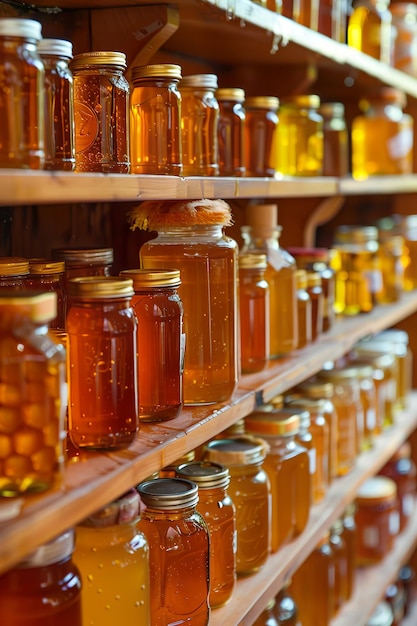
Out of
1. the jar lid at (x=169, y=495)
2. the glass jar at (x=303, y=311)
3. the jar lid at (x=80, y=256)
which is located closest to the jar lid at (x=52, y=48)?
the jar lid at (x=80, y=256)

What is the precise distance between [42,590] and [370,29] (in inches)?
73.8

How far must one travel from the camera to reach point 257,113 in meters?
1.71

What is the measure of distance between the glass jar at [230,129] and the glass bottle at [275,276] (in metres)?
0.24

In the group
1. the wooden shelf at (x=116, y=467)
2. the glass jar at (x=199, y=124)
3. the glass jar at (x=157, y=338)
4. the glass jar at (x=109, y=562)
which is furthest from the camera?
the glass jar at (x=199, y=124)

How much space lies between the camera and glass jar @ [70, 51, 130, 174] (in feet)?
3.65

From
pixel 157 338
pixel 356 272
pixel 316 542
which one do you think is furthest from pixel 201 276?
pixel 356 272

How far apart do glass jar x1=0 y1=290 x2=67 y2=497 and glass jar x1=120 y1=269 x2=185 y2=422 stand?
10.7 inches

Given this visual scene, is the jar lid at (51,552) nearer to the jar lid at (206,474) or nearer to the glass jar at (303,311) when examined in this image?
the jar lid at (206,474)

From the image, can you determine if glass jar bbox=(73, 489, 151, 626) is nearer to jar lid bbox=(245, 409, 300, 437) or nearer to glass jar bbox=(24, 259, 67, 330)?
glass jar bbox=(24, 259, 67, 330)

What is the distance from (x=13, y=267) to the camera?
109 cm

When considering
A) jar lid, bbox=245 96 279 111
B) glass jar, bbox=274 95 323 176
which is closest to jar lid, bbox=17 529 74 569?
jar lid, bbox=245 96 279 111

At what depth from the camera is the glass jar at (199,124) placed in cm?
139

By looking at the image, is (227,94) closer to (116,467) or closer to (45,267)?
(45,267)

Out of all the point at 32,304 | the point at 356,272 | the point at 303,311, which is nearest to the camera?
the point at 32,304
